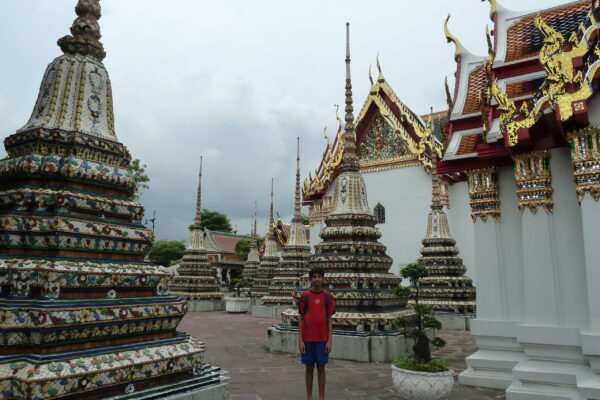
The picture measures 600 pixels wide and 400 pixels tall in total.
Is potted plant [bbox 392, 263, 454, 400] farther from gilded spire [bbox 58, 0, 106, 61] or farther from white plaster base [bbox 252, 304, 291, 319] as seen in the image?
white plaster base [bbox 252, 304, 291, 319]

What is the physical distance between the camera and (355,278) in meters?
7.71

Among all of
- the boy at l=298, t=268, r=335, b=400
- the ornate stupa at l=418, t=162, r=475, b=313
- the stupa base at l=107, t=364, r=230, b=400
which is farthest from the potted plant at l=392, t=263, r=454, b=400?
the ornate stupa at l=418, t=162, r=475, b=313

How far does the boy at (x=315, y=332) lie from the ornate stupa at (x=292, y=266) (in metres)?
11.2

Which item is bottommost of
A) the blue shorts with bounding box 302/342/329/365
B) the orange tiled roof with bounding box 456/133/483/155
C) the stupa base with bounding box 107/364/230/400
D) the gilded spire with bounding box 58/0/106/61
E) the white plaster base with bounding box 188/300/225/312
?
the white plaster base with bounding box 188/300/225/312

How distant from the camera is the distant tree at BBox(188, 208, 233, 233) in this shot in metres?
52.4

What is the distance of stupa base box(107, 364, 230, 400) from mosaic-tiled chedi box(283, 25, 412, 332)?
141 inches

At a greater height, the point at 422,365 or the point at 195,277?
the point at 195,277

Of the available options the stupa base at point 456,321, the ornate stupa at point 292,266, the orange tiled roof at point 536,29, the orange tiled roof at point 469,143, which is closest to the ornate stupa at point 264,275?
the ornate stupa at point 292,266

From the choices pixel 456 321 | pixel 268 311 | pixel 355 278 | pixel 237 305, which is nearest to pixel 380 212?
pixel 268 311

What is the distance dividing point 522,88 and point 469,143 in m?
1.02

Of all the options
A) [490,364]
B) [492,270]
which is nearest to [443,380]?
[490,364]

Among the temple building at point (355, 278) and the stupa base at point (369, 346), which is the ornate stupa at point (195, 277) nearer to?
the temple building at point (355, 278)

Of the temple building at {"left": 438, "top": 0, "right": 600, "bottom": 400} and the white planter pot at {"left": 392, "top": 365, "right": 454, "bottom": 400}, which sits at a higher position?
the temple building at {"left": 438, "top": 0, "right": 600, "bottom": 400}

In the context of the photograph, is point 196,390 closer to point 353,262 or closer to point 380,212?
point 353,262
